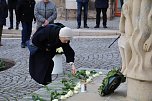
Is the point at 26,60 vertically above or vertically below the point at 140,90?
below

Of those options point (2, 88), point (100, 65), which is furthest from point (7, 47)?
point (2, 88)

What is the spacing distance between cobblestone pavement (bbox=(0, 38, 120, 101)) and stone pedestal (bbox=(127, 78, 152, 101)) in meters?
1.94

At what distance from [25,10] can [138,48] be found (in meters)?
6.94

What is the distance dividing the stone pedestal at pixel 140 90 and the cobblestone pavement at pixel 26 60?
1.94 meters

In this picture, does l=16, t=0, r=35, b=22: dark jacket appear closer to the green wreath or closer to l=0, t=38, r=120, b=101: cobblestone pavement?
l=0, t=38, r=120, b=101: cobblestone pavement

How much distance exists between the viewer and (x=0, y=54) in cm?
1140

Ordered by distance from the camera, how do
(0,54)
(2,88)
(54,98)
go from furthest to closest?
(0,54), (2,88), (54,98)

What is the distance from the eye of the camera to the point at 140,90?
19.3 ft

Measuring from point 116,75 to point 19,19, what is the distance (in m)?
6.69

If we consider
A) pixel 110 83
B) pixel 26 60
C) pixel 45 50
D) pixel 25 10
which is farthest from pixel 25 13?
pixel 110 83

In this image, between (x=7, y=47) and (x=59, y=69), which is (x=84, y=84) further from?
(x=7, y=47)

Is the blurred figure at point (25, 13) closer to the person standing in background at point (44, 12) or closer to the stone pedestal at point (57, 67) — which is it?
the person standing in background at point (44, 12)

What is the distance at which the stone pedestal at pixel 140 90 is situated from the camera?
19.1 ft

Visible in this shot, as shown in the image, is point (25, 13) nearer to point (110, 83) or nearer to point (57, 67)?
point (57, 67)
